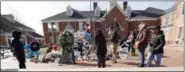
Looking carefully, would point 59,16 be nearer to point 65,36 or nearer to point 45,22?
point 45,22

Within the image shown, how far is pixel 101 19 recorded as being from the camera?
40469mm

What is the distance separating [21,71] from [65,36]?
5153 mm

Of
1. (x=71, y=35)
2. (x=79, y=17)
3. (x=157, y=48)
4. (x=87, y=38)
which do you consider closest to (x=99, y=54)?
(x=157, y=48)

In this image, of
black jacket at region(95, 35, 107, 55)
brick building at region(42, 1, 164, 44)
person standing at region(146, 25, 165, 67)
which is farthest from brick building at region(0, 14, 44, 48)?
person standing at region(146, 25, 165, 67)

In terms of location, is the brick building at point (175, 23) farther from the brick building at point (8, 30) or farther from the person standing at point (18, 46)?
the person standing at point (18, 46)

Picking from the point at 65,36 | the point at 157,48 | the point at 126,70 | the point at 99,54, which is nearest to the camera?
the point at 126,70

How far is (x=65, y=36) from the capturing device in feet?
31.6

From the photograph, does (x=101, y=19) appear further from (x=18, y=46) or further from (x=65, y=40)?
(x=18, y=46)

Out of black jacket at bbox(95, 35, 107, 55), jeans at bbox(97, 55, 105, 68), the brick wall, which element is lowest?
jeans at bbox(97, 55, 105, 68)

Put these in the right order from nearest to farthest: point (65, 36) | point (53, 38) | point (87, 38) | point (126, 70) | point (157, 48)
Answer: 1. point (126, 70)
2. point (157, 48)
3. point (65, 36)
4. point (87, 38)
5. point (53, 38)

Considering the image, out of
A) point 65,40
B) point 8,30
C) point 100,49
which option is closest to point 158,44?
point 100,49

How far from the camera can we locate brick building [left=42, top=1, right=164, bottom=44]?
40156 millimetres

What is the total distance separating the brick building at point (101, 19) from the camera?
40.2m

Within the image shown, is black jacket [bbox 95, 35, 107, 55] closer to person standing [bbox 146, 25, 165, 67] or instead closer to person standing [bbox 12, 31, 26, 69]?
person standing [bbox 146, 25, 165, 67]
